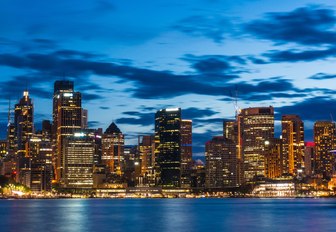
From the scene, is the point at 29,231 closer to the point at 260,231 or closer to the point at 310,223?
the point at 260,231

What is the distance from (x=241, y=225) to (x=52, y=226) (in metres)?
29.9

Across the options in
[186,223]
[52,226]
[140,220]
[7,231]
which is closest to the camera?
[7,231]

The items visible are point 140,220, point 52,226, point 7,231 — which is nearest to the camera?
point 7,231

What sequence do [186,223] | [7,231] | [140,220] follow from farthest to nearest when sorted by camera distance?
1. [140,220]
2. [186,223]
3. [7,231]

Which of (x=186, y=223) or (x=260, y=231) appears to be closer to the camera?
(x=260, y=231)

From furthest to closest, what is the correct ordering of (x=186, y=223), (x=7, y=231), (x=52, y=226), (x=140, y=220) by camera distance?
(x=140, y=220), (x=186, y=223), (x=52, y=226), (x=7, y=231)

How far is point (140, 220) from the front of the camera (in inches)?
4983

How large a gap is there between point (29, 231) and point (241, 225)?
112 feet

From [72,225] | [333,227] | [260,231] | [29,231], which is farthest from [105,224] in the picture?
[333,227]

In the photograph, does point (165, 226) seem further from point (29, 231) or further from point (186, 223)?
point (29, 231)

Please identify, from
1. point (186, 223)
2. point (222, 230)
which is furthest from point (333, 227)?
point (186, 223)

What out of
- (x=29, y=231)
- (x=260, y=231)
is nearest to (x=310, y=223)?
(x=260, y=231)

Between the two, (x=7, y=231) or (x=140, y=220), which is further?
(x=140, y=220)

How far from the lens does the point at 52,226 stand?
109m
